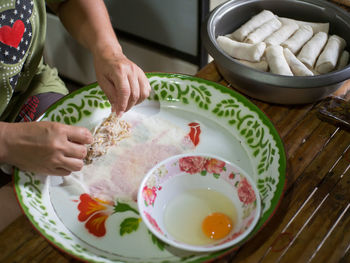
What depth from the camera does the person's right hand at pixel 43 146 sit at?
68 cm

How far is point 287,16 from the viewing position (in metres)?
1.13

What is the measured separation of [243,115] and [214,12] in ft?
1.16

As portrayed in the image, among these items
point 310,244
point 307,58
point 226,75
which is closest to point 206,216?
point 310,244

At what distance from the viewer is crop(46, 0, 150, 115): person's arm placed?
0.83 m

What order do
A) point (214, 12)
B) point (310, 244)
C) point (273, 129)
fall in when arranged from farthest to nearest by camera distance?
point (214, 12) < point (273, 129) < point (310, 244)

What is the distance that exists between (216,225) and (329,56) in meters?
0.59

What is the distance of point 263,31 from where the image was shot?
1.04 metres

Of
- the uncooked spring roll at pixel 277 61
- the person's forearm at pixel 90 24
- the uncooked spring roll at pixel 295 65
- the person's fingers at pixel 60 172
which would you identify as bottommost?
the person's fingers at pixel 60 172

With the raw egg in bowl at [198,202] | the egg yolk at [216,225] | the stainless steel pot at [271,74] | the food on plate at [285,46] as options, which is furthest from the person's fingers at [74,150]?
the food on plate at [285,46]

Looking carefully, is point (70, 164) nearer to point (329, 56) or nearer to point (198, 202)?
point (198, 202)

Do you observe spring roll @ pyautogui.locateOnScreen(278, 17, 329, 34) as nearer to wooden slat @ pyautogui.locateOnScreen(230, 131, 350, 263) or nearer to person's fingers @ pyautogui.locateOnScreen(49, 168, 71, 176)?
wooden slat @ pyautogui.locateOnScreen(230, 131, 350, 263)

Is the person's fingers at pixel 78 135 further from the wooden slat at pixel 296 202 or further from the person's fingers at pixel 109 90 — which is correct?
the wooden slat at pixel 296 202

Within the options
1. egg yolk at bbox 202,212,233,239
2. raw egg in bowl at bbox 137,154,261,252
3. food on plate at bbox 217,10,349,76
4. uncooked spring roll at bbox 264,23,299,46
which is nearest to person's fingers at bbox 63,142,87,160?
raw egg in bowl at bbox 137,154,261,252

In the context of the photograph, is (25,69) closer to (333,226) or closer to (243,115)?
(243,115)
